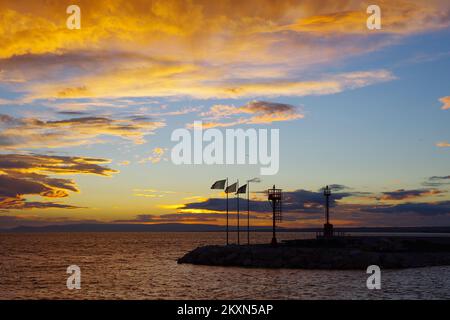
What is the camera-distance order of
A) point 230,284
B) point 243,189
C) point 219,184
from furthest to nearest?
point 243,189 → point 219,184 → point 230,284

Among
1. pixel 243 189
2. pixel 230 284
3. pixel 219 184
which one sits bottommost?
pixel 230 284

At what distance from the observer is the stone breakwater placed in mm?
71062

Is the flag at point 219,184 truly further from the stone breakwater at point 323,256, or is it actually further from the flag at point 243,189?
the stone breakwater at point 323,256

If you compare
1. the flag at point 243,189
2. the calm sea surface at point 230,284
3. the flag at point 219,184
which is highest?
the flag at point 219,184

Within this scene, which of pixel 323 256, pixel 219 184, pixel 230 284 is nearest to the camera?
pixel 230 284

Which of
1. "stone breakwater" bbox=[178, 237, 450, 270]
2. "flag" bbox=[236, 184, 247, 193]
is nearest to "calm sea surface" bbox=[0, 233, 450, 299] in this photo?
"stone breakwater" bbox=[178, 237, 450, 270]

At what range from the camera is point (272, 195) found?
251 ft

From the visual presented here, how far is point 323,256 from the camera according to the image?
72062 millimetres

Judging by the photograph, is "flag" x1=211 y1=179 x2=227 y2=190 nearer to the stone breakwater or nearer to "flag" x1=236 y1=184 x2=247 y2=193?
"flag" x1=236 y1=184 x2=247 y2=193

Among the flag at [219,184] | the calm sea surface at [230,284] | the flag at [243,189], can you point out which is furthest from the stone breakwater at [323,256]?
the flag at [219,184]

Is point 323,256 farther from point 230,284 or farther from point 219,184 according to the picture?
point 230,284

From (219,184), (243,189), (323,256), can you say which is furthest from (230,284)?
(243,189)

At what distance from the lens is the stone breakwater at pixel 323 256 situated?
71.1 m
